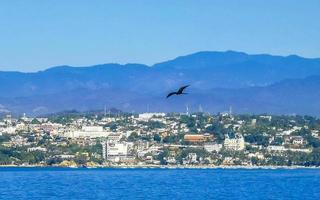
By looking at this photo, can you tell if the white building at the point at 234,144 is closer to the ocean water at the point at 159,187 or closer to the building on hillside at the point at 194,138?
the building on hillside at the point at 194,138

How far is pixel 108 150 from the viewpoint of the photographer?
108 metres

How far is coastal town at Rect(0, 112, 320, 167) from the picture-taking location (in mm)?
107706

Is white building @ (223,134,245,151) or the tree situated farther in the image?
the tree

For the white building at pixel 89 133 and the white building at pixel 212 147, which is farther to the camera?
the white building at pixel 89 133

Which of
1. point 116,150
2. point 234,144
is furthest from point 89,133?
point 234,144

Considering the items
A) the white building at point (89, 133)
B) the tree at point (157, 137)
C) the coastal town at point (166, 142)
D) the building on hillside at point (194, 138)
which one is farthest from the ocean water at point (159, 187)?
the white building at point (89, 133)

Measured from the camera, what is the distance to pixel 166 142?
386ft

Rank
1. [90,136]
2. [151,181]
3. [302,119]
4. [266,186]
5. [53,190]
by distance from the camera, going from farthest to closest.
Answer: [302,119] → [90,136] → [151,181] → [266,186] → [53,190]

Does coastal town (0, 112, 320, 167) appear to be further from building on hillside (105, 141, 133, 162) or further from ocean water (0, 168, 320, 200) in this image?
ocean water (0, 168, 320, 200)

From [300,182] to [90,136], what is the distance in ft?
163

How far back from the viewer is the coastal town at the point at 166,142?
353ft

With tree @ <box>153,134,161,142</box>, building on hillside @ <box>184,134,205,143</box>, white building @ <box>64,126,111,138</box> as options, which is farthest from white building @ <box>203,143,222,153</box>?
white building @ <box>64,126,111,138</box>

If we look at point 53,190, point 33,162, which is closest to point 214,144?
point 33,162

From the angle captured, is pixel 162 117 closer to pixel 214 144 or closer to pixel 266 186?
pixel 214 144
